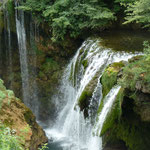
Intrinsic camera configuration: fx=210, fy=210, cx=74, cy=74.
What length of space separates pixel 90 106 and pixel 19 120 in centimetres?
253

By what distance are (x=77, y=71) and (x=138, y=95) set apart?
4473mm

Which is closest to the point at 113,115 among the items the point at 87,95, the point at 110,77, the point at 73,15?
the point at 110,77

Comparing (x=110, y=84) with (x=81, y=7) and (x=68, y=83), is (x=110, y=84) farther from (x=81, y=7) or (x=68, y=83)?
(x=81, y=7)

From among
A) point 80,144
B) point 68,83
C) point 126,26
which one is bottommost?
point 80,144

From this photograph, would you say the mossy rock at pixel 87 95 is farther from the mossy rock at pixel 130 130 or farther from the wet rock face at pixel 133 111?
the mossy rock at pixel 130 130

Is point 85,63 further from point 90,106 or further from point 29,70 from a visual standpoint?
point 29,70

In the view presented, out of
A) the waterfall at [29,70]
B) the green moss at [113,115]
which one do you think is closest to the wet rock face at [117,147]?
the green moss at [113,115]

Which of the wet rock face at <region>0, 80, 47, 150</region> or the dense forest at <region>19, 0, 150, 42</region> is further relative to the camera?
the dense forest at <region>19, 0, 150, 42</region>

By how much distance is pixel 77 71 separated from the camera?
9.73 meters

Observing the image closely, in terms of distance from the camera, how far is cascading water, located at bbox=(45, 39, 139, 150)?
7305 mm

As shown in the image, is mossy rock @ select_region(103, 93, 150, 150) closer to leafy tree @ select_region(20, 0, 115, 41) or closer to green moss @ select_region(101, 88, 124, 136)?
green moss @ select_region(101, 88, 124, 136)

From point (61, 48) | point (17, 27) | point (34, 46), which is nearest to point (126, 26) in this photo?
point (61, 48)

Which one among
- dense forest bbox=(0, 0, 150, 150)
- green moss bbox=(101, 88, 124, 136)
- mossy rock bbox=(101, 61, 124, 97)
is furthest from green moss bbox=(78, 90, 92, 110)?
green moss bbox=(101, 88, 124, 136)

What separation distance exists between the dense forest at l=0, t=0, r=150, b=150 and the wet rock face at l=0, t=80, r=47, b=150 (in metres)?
0.04
